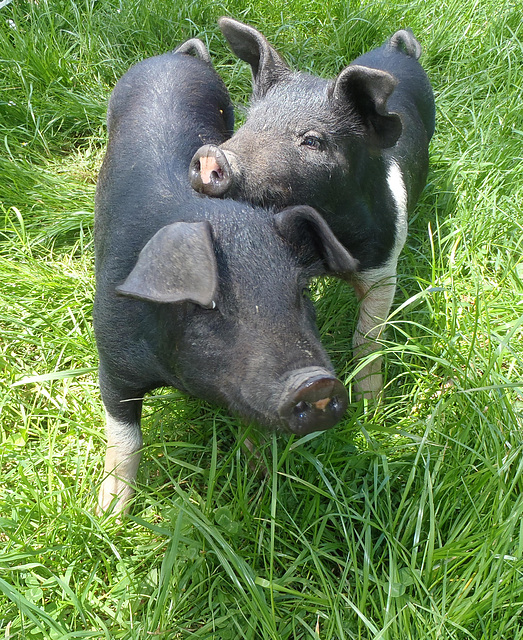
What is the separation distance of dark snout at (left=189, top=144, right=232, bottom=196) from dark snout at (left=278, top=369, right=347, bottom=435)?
2.82ft

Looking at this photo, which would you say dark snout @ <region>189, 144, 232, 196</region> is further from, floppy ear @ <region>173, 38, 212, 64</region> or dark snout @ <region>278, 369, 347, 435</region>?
floppy ear @ <region>173, 38, 212, 64</region>

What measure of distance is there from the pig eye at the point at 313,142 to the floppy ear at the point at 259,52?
0.47 meters

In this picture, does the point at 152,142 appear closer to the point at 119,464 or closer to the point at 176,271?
the point at 176,271

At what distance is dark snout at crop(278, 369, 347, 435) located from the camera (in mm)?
1679

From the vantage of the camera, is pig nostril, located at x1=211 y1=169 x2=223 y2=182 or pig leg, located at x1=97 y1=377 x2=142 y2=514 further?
pig leg, located at x1=97 y1=377 x2=142 y2=514

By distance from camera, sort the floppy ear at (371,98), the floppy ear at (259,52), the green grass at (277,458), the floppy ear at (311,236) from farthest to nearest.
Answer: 1. the floppy ear at (259,52)
2. the floppy ear at (371,98)
3. the green grass at (277,458)
4. the floppy ear at (311,236)

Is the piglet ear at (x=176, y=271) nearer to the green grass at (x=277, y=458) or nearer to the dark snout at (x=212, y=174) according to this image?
the dark snout at (x=212, y=174)

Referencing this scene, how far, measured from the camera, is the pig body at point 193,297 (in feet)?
5.74

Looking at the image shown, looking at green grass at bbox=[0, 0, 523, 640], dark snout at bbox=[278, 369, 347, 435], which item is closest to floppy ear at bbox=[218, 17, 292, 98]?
green grass at bbox=[0, 0, 523, 640]

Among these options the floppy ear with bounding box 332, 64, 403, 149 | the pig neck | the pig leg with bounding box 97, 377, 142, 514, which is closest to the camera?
the pig leg with bounding box 97, 377, 142, 514

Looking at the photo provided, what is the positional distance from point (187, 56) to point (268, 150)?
106 centimetres

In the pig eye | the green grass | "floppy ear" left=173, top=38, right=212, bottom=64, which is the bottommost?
the green grass

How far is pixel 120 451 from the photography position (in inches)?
104

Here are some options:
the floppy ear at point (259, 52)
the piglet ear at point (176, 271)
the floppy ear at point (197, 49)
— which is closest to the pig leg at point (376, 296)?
the floppy ear at point (259, 52)
